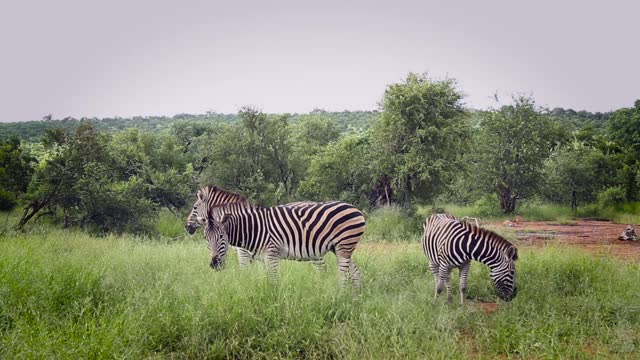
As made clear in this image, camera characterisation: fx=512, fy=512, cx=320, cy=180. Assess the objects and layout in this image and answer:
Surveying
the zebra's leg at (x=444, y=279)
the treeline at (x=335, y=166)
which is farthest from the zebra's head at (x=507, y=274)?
the treeline at (x=335, y=166)

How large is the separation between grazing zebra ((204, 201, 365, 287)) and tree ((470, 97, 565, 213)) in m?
18.7

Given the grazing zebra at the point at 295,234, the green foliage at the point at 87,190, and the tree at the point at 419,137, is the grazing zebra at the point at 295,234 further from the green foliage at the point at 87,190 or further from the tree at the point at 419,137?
the tree at the point at 419,137

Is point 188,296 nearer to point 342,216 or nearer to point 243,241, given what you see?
point 243,241

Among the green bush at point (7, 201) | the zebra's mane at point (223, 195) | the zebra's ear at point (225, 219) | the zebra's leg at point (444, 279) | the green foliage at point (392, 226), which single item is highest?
the zebra's mane at point (223, 195)

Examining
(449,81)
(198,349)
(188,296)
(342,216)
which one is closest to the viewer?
(198,349)

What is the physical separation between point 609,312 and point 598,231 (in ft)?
46.5

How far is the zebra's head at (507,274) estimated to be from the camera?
7953mm

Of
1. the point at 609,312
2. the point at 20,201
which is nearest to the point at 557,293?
the point at 609,312

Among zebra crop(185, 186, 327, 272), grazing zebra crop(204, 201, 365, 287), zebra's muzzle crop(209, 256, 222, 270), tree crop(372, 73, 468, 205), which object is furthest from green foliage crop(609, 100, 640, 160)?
zebra's muzzle crop(209, 256, 222, 270)

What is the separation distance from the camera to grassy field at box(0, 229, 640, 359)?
543 cm

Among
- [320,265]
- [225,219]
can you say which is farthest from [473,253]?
[225,219]

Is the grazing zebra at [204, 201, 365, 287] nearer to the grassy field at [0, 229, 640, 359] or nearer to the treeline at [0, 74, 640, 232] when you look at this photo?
the grassy field at [0, 229, 640, 359]

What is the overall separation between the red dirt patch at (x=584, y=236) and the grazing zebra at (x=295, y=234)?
7932 mm

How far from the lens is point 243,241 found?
8633 mm
